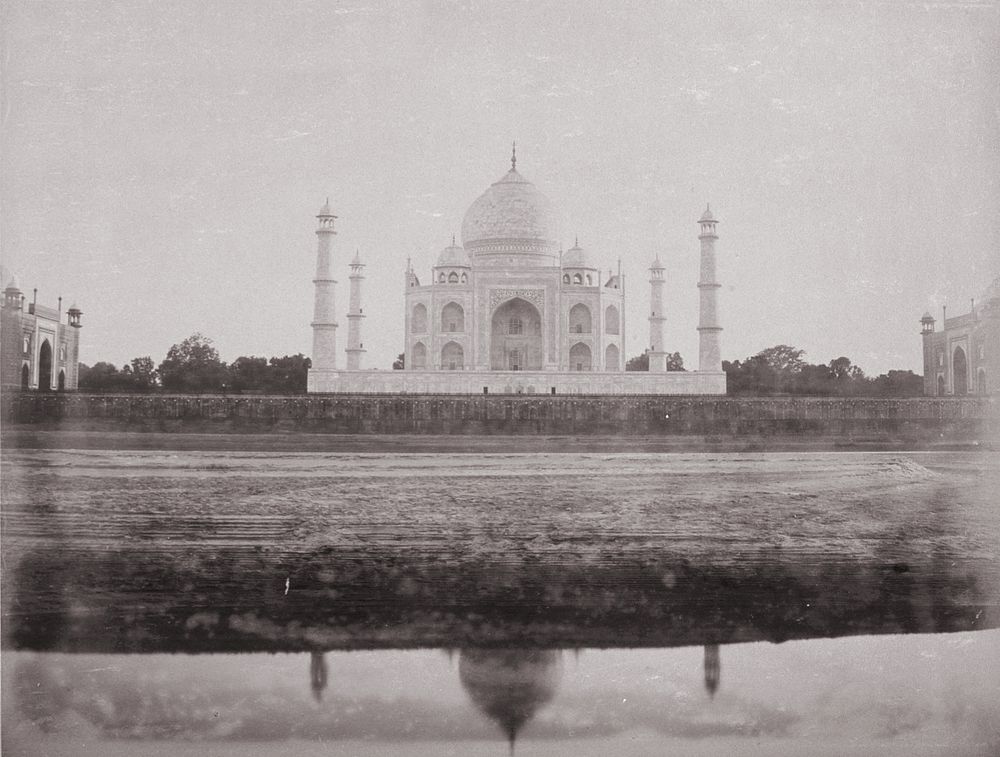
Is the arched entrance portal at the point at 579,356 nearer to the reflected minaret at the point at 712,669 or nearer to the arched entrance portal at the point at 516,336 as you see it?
the arched entrance portal at the point at 516,336

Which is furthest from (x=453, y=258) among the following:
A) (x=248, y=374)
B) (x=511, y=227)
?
(x=248, y=374)

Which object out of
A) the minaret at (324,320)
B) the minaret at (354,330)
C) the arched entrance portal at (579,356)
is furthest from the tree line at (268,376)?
the arched entrance portal at (579,356)

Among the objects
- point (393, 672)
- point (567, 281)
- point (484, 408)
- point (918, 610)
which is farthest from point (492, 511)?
point (567, 281)

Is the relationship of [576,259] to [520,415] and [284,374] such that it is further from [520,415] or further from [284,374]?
[284,374]

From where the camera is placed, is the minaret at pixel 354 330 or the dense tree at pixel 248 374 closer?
the dense tree at pixel 248 374

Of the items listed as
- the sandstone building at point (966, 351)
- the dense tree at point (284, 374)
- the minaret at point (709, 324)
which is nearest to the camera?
the sandstone building at point (966, 351)

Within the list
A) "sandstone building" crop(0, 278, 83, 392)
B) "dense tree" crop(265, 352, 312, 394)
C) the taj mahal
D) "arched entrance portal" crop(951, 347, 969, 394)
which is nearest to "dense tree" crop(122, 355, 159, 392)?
"sandstone building" crop(0, 278, 83, 392)

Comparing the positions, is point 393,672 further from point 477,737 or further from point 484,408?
point 484,408

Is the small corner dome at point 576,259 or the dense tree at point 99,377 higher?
the small corner dome at point 576,259

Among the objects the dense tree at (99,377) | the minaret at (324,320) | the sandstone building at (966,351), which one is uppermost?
the minaret at (324,320)
